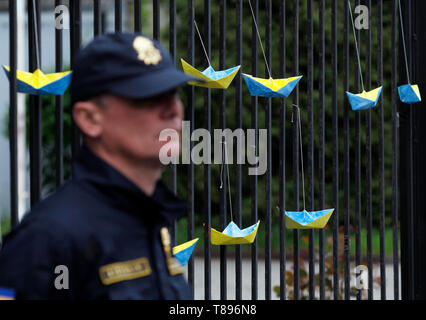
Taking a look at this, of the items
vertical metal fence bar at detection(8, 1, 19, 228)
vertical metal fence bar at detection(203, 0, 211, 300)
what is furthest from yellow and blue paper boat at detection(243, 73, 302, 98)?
vertical metal fence bar at detection(8, 1, 19, 228)

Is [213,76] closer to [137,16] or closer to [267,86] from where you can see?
[267,86]

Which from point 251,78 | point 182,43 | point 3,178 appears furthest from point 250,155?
point 3,178

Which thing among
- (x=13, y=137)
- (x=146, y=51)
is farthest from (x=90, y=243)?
(x=13, y=137)

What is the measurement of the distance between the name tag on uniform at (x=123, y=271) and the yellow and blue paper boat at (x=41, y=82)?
1.69m

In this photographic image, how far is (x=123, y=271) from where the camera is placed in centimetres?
138

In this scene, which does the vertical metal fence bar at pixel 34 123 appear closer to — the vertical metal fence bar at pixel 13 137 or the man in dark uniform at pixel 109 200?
the vertical metal fence bar at pixel 13 137

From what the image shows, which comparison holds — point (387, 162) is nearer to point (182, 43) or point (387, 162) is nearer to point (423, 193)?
point (182, 43)

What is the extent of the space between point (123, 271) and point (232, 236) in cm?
189

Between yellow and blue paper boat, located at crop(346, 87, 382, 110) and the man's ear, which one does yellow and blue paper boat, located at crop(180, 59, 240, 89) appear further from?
the man's ear

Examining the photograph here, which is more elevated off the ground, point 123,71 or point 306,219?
point 123,71

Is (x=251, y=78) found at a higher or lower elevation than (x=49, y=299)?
higher

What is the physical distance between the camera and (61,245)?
132 centimetres

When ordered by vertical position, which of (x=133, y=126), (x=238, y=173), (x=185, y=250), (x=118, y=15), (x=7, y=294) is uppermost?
(x=118, y=15)
